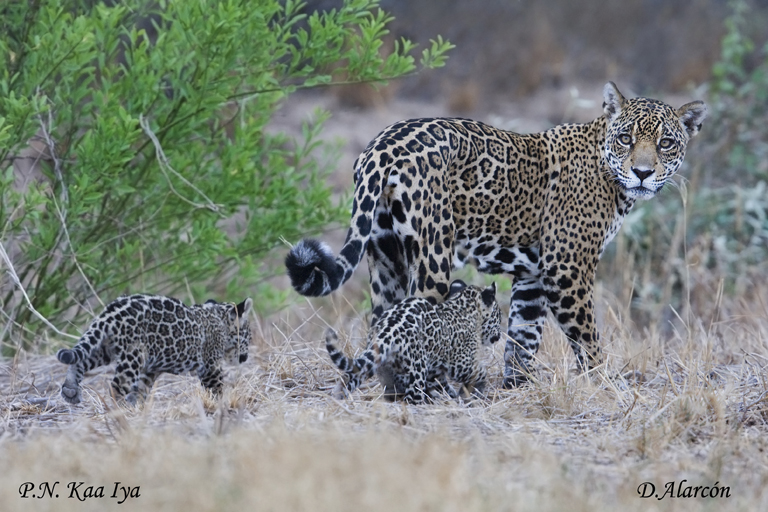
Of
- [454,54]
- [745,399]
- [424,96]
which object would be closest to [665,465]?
[745,399]

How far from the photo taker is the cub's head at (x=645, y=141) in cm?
622

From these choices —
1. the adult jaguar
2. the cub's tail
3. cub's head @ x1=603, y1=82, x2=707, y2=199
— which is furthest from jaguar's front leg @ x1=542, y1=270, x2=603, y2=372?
the cub's tail

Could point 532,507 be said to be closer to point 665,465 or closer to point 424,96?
point 665,465

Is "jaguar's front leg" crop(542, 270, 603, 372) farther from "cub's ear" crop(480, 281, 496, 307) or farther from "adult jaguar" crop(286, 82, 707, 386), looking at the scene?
"cub's ear" crop(480, 281, 496, 307)

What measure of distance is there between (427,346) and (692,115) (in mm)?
→ 2601

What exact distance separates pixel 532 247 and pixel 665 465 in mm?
2342

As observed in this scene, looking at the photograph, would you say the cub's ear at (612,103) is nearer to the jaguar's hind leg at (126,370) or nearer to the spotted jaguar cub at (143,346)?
the spotted jaguar cub at (143,346)

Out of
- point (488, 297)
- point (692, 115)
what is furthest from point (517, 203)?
point (692, 115)

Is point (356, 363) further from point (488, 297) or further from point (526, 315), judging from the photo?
point (526, 315)

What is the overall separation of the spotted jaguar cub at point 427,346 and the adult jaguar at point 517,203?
199 millimetres

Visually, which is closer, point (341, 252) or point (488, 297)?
point (341, 252)

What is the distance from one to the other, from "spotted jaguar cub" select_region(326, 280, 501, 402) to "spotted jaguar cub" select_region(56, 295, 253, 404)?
836 mm

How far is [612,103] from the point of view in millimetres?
6578

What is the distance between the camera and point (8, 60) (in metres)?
7.09
